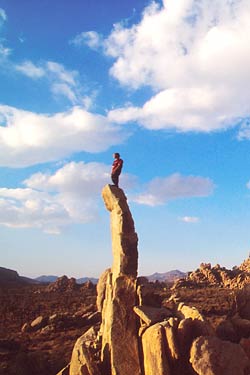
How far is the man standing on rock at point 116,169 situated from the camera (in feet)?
65.9

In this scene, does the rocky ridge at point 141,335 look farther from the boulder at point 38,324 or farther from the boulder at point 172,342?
the boulder at point 38,324

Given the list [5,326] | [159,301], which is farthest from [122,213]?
[5,326]

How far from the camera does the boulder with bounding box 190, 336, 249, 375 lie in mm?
13695

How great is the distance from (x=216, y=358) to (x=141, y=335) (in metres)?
3.41

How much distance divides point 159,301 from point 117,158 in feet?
25.1

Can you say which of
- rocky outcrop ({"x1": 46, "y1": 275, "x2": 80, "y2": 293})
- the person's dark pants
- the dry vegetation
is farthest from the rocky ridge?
Answer: rocky outcrop ({"x1": 46, "y1": 275, "x2": 80, "y2": 293})

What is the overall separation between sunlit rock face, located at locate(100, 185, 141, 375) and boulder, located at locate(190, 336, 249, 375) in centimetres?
275

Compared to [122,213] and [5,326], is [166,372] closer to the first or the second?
[122,213]

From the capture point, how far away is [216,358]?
13938 millimetres

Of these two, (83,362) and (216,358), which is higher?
(216,358)

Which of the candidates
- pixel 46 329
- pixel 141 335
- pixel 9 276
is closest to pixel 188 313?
pixel 141 335

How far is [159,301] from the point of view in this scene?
1864 centimetres

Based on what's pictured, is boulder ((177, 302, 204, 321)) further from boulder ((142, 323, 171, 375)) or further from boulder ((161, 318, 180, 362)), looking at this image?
boulder ((142, 323, 171, 375))

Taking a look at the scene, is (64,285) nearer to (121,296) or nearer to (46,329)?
(46,329)
